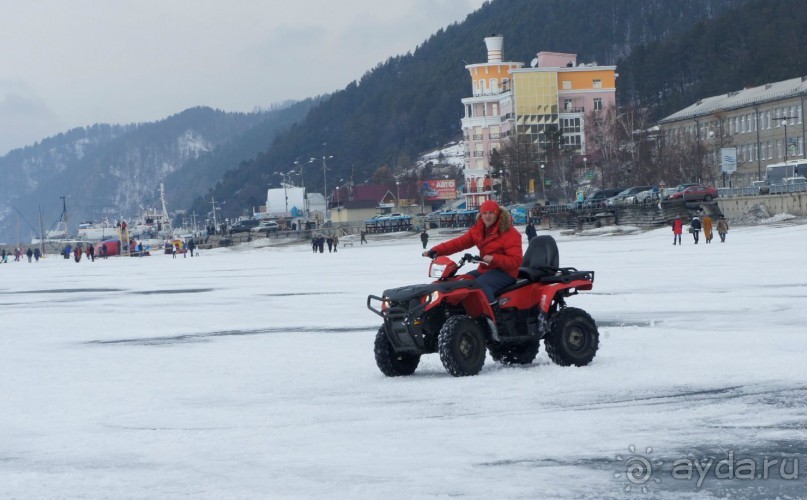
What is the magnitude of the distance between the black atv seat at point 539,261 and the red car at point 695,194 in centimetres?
6173

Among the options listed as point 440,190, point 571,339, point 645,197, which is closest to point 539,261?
point 571,339

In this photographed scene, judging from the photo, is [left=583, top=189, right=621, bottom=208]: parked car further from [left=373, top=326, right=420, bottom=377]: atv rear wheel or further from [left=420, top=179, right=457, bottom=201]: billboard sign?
[left=373, top=326, right=420, bottom=377]: atv rear wheel

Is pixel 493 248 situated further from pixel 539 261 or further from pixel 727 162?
pixel 727 162

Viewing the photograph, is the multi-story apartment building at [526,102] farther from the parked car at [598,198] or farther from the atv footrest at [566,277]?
the atv footrest at [566,277]

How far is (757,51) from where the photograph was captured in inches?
5581

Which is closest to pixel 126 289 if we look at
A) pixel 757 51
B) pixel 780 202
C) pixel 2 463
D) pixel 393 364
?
pixel 393 364

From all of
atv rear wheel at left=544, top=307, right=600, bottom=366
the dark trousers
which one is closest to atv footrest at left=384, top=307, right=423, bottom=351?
the dark trousers

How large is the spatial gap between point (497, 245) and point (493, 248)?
49mm

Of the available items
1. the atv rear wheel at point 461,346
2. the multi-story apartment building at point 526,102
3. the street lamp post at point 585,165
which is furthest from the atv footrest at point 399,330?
the multi-story apartment building at point 526,102

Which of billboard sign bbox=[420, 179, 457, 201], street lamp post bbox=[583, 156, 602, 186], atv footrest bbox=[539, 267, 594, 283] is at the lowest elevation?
atv footrest bbox=[539, 267, 594, 283]

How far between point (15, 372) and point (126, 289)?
22897mm

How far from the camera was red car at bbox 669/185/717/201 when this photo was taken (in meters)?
73.8

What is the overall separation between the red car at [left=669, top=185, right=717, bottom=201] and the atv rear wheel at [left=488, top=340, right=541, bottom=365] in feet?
203

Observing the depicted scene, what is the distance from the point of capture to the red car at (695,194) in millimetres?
73812
